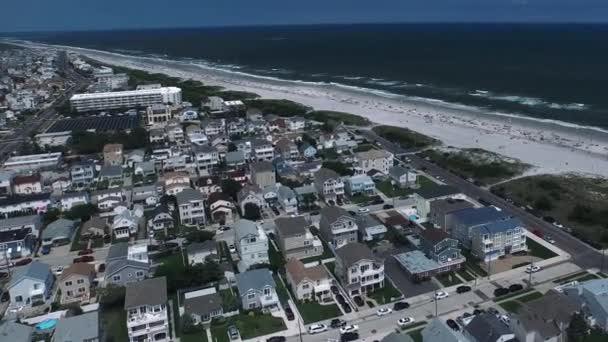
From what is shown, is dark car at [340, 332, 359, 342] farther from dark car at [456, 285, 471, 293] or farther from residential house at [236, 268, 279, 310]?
dark car at [456, 285, 471, 293]

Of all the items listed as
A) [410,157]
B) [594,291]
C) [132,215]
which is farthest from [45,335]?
[410,157]

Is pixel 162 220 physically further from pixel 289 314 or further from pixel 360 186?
pixel 360 186

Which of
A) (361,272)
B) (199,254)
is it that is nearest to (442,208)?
(361,272)

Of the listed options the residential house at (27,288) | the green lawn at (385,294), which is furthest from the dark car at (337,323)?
the residential house at (27,288)

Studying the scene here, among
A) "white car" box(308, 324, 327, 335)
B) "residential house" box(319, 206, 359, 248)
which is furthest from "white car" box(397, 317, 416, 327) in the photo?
"residential house" box(319, 206, 359, 248)

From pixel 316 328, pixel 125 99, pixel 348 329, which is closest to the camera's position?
pixel 348 329

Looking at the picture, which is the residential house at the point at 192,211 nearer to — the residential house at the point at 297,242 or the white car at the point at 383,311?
the residential house at the point at 297,242
